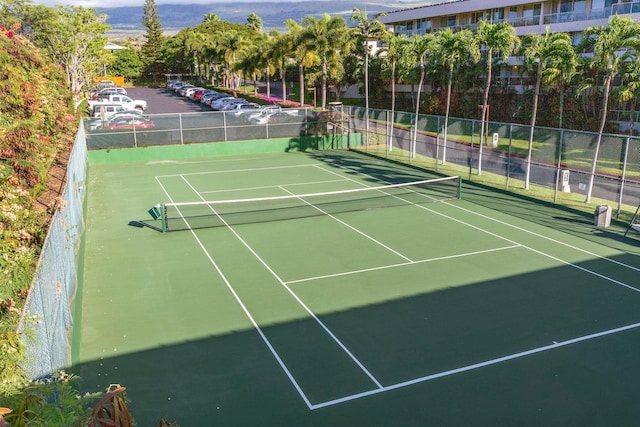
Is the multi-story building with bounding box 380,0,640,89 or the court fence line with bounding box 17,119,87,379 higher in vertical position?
the multi-story building with bounding box 380,0,640,89

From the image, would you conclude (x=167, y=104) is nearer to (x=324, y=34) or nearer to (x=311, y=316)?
(x=324, y=34)

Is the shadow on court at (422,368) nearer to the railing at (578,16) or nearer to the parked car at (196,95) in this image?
the railing at (578,16)

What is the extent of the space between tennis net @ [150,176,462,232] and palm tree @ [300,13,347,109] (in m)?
18.8

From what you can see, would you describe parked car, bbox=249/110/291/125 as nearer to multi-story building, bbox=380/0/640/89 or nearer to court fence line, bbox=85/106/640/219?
court fence line, bbox=85/106/640/219

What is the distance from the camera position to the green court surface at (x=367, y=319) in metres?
9.27

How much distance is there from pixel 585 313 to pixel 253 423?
24.8ft

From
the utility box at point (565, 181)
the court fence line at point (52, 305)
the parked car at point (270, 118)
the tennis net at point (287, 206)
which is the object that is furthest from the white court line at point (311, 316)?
the parked car at point (270, 118)

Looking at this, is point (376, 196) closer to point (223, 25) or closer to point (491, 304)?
point (491, 304)

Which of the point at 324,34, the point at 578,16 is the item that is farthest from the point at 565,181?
the point at 578,16

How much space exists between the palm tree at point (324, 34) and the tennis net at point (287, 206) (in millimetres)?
18831

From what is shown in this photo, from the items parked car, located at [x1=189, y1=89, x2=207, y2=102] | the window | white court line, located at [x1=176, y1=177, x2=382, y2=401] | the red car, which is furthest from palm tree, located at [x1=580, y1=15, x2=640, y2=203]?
parked car, located at [x1=189, y1=89, x2=207, y2=102]

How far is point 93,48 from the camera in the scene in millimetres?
43406

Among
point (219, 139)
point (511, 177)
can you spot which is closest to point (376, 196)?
point (511, 177)

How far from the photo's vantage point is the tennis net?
1950cm
